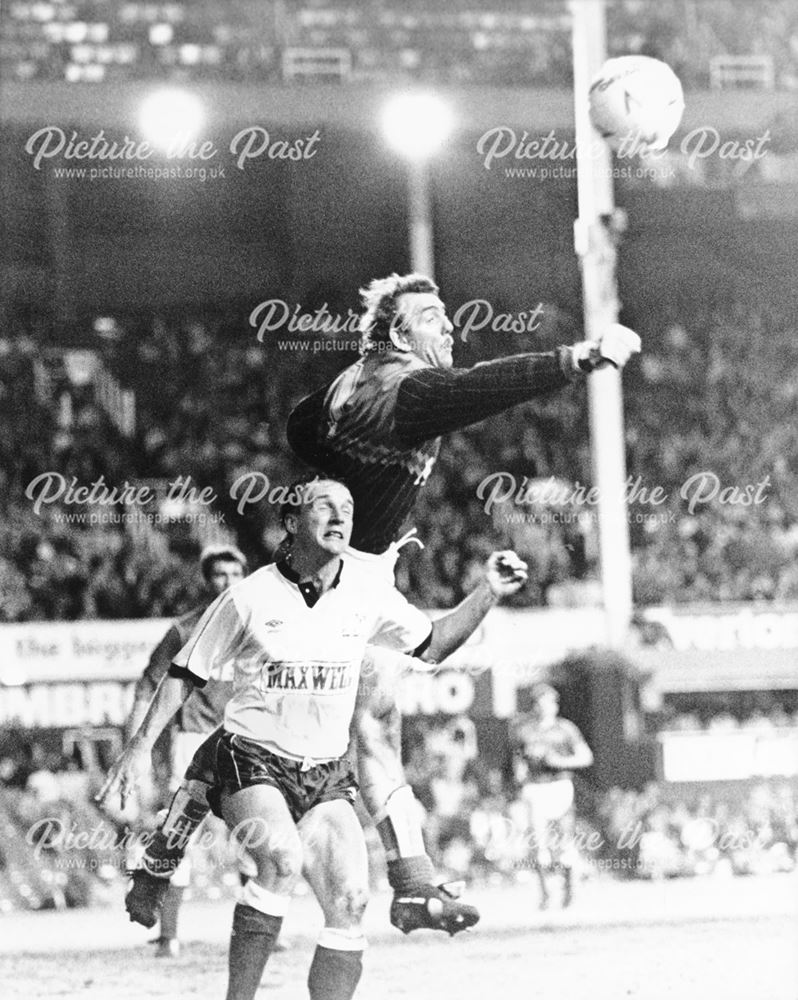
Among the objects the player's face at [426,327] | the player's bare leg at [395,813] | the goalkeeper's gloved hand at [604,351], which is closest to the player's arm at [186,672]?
the player's bare leg at [395,813]

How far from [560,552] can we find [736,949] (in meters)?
1.48

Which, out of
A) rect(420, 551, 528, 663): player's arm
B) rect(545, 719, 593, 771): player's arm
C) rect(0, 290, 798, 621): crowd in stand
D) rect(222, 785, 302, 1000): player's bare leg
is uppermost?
rect(0, 290, 798, 621): crowd in stand

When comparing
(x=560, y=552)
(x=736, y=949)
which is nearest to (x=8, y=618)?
(x=560, y=552)

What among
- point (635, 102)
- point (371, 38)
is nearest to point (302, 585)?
point (635, 102)

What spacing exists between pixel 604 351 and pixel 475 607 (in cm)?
88

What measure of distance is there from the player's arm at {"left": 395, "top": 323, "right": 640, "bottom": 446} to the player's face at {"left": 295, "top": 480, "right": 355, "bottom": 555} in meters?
0.37

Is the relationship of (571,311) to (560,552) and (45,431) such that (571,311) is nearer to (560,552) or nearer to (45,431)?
(560,552)

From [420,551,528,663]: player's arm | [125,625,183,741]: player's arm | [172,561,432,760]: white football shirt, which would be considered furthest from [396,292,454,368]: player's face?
[125,625,183,741]: player's arm

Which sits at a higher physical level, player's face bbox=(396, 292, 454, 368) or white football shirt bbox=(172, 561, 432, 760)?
player's face bbox=(396, 292, 454, 368)

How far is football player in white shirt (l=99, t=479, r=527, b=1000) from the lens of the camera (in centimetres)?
429

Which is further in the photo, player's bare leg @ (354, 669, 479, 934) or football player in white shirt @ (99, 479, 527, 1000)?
player's bare leg @ (354, 669, 479, 934)

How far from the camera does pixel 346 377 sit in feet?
16.6

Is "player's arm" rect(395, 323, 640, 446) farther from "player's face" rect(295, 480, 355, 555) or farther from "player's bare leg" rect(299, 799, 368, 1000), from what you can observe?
"player's bare leg" rect(299, 799, 368, 1000)

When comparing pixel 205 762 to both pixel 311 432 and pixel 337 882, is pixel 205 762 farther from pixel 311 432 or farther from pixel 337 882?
pixel 311 432
